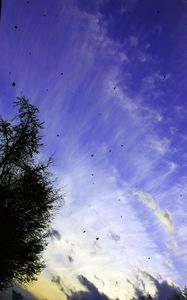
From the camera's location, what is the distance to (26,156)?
24.1 m

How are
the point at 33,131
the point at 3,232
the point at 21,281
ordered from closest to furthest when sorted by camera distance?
the point at 3,232
the point at 33,131
the point at 21,281

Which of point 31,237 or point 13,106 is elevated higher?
point 13,106

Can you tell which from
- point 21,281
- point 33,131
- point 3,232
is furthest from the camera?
point 21,281

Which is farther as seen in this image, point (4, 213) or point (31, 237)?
point (31, 237)

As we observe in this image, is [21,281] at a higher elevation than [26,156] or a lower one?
lower

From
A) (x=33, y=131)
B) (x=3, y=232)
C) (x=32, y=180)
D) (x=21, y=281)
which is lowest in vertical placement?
(x=21, y=281)

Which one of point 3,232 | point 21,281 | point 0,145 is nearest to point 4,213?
point 3,232

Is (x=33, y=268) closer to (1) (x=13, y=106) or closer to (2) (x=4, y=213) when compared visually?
(2) (x=4, y=213)

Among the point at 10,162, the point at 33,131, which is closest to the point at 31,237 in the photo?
the point at 10,162

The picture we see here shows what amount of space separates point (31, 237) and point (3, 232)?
3.66 meters

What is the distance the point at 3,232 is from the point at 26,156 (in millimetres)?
5777

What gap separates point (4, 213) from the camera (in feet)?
73.7

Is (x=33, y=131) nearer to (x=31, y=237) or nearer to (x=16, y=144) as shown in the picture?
(x=16, y=144)

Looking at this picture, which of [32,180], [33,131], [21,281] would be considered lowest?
[21,281]
